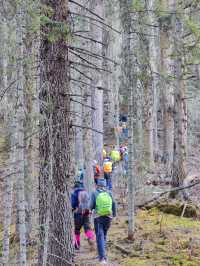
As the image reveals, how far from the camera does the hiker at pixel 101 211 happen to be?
905 centimetres

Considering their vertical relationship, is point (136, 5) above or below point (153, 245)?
above

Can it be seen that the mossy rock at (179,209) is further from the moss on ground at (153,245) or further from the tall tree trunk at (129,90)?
the tall tree trunk at (129,90)

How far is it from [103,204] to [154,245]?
197 centimetres

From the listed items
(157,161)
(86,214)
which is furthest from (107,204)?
(157,161)

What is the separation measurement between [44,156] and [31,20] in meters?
2.15

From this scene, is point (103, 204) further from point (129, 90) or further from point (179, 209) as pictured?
point (179, 209)

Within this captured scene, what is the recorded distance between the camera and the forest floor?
939 cm

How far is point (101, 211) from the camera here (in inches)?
357

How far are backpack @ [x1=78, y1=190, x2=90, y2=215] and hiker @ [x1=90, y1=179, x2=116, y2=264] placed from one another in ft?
2.40

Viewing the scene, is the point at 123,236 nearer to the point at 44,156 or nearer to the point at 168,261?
the point at 168,261

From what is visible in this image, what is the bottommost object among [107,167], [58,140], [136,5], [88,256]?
[88,256]

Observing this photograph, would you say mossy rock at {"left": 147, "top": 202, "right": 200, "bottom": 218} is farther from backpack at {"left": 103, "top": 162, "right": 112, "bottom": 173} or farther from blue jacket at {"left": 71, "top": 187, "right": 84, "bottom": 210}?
backpack at {"left": 103, "top": 162, "right": 112, "bottom": 173}

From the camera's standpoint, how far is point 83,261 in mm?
9422

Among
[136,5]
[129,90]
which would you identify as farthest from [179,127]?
[136,5]
